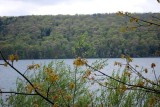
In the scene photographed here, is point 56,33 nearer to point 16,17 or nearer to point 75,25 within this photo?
point 75,25

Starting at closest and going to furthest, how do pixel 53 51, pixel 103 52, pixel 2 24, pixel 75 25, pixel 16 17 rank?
pixel 103 52
pixel 53 51
pixel 75 25
pixel 2 24
pixel 16 17

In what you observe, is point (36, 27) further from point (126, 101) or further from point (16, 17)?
point (126, 101)

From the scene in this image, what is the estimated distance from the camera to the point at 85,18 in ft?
513

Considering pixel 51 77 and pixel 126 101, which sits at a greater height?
pixel 51 77

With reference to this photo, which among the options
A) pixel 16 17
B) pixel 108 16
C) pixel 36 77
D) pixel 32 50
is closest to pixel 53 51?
pixel 32 50

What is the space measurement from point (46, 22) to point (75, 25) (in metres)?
24.7

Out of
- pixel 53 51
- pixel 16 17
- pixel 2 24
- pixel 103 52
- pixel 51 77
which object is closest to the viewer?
pixel 51 77

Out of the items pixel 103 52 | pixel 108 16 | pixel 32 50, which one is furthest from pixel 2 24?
pixel 103 52

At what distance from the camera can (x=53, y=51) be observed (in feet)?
399

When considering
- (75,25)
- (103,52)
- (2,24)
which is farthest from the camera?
(2,24)

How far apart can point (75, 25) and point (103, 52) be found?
40.1 meters

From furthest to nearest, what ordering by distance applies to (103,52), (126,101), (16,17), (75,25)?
(16,17)
(75,25)
(103,52)
(126,101)

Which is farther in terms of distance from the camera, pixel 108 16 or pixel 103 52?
pixel 108 16

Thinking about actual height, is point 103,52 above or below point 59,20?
below
